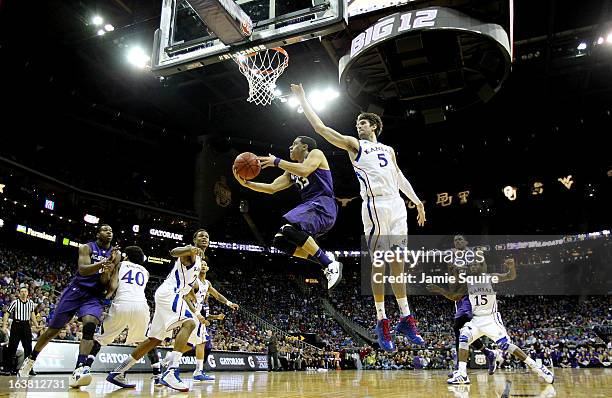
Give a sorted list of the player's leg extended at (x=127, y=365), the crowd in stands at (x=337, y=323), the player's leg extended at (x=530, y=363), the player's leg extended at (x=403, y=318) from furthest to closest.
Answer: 1. the crowd in stands at (x=337, y=323)
2. the player's leg extended at (x=530, y=363)
3. the player's leg extended at (x=127, y=365)
4. the player's leg extended at (x=403, y=318)

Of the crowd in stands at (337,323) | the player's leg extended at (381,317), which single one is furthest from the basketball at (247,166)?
the crowd in stands at (337,323)

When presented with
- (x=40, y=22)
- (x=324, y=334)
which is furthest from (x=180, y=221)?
(x=40, y=22)

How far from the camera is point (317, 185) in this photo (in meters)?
4.37

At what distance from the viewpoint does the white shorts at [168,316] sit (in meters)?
5.21

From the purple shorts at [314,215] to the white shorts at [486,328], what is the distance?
12.2ft

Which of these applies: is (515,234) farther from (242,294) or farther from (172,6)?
(172,6)

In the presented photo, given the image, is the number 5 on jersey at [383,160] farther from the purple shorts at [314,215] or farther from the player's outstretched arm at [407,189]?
the purple shorts at [314,215]

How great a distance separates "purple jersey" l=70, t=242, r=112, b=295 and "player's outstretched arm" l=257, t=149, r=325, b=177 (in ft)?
7.85

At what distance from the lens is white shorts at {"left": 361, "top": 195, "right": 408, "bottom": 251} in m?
3.86

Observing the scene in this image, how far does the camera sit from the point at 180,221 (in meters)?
26.2

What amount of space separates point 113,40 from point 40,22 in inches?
92.2

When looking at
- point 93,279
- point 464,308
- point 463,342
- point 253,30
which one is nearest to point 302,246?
point 93,279

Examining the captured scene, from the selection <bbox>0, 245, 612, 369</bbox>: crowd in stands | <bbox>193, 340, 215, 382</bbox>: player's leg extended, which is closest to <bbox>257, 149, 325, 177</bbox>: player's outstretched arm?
<bbox>193, 340, 215, 382</bbox>: player's leg extended

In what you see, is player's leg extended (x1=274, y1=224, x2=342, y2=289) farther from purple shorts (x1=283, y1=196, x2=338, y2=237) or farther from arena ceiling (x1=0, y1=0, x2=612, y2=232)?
arena ceiling (x1=0, y1=0, x2=612, y2=232)
